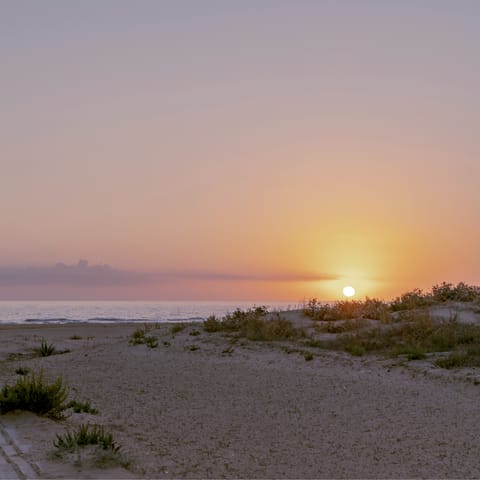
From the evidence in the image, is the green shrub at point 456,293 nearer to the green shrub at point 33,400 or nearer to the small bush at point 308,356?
the small bush at point 308,356

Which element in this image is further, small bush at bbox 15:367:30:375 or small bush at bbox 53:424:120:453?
small bush at bbox 15:367:30:375

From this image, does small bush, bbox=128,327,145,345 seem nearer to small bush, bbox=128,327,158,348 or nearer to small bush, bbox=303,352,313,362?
small bush, bbox=128,327,158,348

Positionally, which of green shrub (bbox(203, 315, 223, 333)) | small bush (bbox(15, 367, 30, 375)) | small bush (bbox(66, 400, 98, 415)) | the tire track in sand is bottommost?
the tire track in sand

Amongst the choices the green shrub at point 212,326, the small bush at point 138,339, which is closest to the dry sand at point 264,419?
the small bush at point 138,339

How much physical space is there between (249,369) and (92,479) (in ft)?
27.1

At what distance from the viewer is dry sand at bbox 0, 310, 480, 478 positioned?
28.0ft

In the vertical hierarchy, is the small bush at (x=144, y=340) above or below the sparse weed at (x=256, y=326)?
below

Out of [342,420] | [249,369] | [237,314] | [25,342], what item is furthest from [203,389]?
[25,342]

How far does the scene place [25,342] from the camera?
26.4 metres

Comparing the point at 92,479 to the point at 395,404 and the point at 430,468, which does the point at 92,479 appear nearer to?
the point at 430,468

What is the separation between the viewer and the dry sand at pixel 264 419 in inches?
336

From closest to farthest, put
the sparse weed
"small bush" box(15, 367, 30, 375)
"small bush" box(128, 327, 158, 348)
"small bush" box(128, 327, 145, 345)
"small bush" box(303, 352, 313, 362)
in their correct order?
"small bush" box(15, 367, 30, 375), "small bush" box(303, 352, 313, 362), the sparse weed, "small bush" box(128, 327, 158, 348), "small bush" box(128, 327, 145, 345)

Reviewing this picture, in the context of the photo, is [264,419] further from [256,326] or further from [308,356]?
[256,326]

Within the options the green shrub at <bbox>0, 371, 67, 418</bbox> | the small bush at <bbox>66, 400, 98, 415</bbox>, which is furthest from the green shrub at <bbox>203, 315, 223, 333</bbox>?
the green shrub at <bbox>0, 371, 67, 418</bbox>
